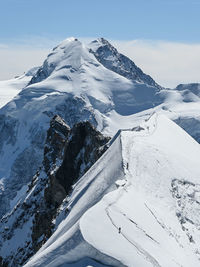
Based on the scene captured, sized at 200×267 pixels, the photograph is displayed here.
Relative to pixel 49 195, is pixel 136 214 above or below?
above

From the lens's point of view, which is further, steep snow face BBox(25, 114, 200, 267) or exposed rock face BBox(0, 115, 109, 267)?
exposed rock face BBox(0, 115, 109, 267)

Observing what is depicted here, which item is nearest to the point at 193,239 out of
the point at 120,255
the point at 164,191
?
the point at 164,191

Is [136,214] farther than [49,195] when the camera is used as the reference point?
No

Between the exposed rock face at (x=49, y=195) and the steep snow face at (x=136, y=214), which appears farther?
the exposed rock face at (x=49, y=195)

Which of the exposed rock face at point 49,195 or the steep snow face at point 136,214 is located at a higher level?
the steep snow face at point 136,214
